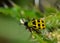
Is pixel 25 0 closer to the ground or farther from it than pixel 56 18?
farther from it

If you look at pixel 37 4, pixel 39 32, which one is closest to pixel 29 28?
pixel 39 32

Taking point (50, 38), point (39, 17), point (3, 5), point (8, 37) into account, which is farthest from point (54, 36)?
point (3, 5)

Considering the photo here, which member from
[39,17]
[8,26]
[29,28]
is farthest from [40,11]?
[8,26]

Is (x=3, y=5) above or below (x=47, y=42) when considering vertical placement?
above

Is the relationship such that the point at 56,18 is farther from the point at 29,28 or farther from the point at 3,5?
the point at 3,5

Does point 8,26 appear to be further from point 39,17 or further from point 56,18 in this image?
point 56,18

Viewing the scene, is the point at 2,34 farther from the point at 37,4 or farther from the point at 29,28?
the point at 37,4

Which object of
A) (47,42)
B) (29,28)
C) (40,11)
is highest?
(40,11)
